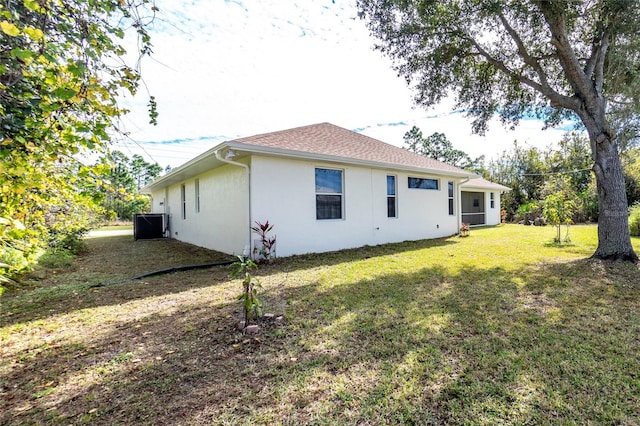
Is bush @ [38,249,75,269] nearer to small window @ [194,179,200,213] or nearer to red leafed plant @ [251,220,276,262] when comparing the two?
small window @ [194,179,200,213]

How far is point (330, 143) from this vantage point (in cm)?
911

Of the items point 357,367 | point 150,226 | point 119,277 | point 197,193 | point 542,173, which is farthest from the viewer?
point 542,173

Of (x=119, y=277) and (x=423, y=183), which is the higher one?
(x=423, y=183)

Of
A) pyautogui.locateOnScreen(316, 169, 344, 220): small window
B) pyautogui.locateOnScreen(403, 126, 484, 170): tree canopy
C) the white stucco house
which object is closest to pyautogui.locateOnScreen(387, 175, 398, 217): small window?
the white stucco house

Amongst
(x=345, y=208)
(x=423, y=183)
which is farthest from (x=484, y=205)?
(x=345, y=208)

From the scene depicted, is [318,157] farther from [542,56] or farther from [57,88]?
[542,56]

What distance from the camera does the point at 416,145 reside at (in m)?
38.4

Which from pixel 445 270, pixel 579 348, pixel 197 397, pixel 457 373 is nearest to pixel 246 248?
pixel 445 270

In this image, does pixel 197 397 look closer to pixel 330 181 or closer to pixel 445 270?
pixel 445 270

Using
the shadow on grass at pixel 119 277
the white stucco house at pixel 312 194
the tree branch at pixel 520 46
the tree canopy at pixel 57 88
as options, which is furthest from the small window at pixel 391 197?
the tree canopy at pixel 57 88

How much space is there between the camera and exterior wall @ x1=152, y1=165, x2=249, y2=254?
7527mm

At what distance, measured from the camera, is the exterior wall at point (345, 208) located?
7145 millimetres

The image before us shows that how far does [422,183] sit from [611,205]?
5559mm

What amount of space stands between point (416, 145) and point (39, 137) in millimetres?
40204
